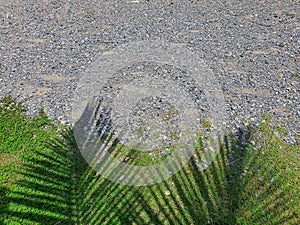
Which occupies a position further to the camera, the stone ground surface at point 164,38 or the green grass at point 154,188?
the stone ground surface at point 164,38

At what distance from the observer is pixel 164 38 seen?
19.7 feet

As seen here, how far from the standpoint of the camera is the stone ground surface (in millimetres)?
4762

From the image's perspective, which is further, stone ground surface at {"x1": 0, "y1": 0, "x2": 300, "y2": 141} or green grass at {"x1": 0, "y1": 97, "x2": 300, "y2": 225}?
stone ground surface at {"x1": 0, "y1": 0, "x2": 300, "y2": 141}

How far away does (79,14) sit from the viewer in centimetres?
678

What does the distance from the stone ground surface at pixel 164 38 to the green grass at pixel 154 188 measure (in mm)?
544

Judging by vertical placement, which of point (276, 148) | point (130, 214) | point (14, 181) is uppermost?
point (14, 181)

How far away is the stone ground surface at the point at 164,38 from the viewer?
4.76m

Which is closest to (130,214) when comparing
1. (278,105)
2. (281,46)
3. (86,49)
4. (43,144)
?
(43,144)

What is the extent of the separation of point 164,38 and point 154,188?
334 cm

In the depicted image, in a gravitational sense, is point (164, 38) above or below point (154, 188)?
above

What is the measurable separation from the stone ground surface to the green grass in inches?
21.4

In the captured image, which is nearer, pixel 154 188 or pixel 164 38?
pixel 154 188

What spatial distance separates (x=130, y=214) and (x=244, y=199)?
1260 millimetres

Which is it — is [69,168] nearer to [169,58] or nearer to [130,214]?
[130,214]
